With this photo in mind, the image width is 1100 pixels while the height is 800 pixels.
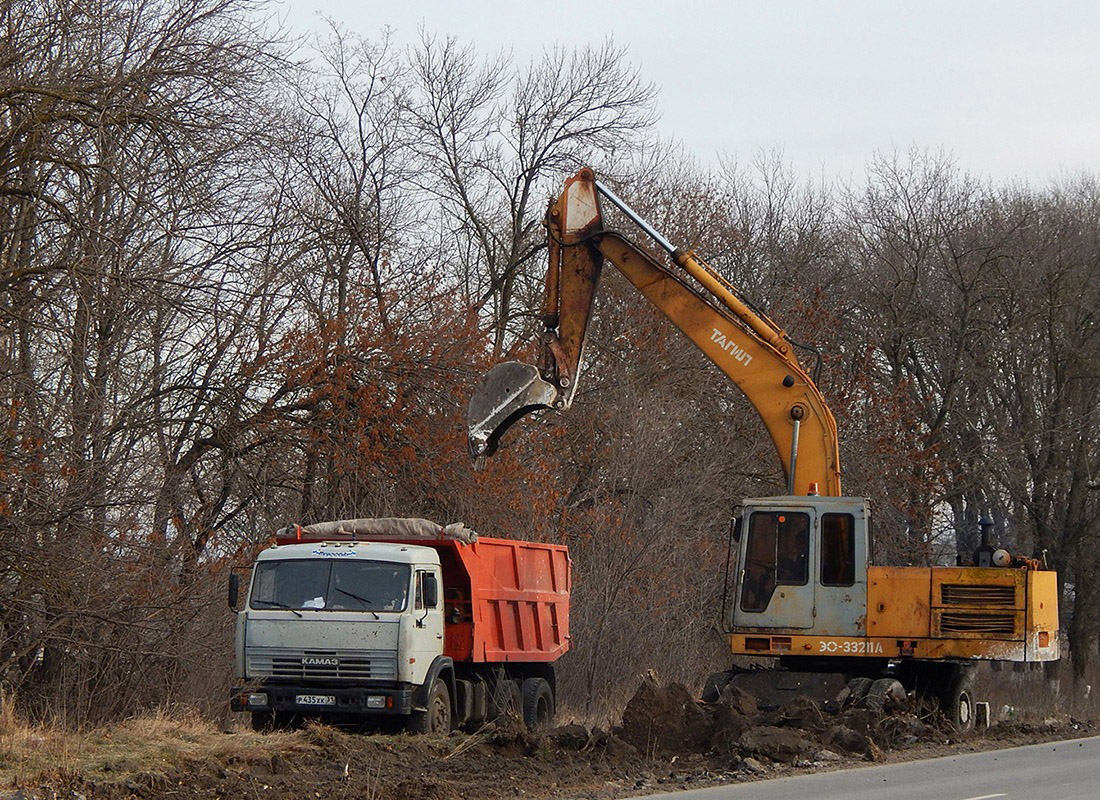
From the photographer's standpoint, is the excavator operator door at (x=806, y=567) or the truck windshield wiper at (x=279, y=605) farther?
the excavator operator door at (x=806, y=567)

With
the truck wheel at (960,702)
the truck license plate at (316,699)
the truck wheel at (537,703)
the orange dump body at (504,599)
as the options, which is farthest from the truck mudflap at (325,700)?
the truck wheel at (960,702)

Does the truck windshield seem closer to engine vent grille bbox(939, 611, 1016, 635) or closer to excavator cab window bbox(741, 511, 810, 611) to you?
excavator cab window bbox(741, 511, 810, 611)

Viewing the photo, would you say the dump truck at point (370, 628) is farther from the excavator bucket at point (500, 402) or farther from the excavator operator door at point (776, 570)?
the excavator operator door at point (776, 570)

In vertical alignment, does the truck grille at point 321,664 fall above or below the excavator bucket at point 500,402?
below

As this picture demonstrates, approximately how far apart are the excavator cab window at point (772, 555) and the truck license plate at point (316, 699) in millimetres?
6038

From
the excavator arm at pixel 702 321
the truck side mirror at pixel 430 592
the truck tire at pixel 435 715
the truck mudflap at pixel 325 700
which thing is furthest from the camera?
the excavator arm at pixel 702 321

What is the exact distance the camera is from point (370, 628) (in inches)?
706

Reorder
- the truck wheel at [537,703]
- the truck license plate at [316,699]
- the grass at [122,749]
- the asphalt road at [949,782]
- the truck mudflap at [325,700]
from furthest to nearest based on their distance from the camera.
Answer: the truck wheel at [537,703] < the truck license plate at [316,699] < the truck mudflap at [325,700] < the asphalt road at [949,782] < the grass at [122,749]

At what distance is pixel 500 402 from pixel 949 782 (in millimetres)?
7045

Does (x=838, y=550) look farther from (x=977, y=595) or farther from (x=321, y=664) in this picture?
(x=321, y=664)

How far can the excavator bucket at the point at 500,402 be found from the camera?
1822 cm

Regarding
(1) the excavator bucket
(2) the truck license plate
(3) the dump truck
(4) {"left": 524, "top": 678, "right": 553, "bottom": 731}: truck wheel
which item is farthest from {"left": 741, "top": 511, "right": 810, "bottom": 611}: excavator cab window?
(2) the truck license plate

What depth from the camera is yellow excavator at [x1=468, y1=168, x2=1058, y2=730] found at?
19656 mm

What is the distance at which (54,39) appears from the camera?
16547 mm
